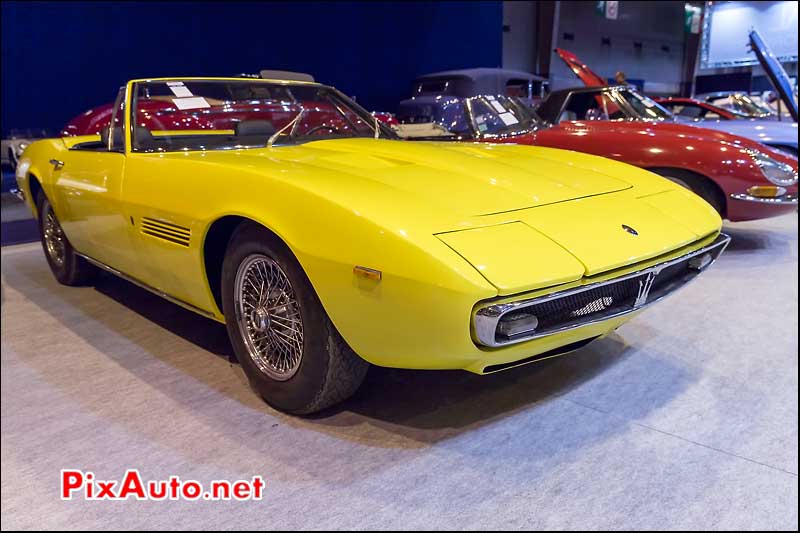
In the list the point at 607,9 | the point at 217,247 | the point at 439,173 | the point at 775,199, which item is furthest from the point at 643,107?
the point at 607,9

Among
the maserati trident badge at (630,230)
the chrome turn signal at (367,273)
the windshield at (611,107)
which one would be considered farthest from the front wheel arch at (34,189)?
the windshield at (611,107)

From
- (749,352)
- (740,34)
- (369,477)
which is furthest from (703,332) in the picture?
(740,34)

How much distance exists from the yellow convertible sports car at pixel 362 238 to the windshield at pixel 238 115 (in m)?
0.01

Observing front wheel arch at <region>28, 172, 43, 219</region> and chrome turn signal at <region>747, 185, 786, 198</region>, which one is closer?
front wheel arch at <region>28, 172, 43, 219</region>

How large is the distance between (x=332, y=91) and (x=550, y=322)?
6.61 feet

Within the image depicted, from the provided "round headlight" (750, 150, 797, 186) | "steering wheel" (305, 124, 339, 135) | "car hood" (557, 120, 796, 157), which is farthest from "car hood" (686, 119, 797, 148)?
"steering wheel" (305, 124, 339, 135)

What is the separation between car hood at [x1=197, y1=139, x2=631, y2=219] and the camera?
6.07ft

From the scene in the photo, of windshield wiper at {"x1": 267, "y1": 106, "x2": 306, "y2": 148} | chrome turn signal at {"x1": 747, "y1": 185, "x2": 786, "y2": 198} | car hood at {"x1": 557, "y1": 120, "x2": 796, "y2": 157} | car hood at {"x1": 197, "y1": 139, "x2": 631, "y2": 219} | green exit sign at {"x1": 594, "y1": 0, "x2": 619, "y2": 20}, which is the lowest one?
chrome turn signal at {"x1": 747, "y1": 185, "x2": 786, "y2": 198}

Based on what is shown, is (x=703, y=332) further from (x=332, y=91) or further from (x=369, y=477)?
(x=332, y=91)

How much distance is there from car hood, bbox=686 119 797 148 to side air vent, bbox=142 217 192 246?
16.8ft

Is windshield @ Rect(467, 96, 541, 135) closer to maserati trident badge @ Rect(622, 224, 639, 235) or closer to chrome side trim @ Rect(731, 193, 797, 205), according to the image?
chrome side trim @ Rect(731, 193, 797, 205)

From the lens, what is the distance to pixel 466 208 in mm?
1827

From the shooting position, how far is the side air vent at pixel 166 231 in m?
2.21

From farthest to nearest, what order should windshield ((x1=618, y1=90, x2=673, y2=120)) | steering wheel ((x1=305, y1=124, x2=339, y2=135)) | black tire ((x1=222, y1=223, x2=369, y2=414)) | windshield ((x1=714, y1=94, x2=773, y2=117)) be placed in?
windshield ((x1=714, y1=94, x2=773, y2=117)) < windshield ((x1=618, y1=90, x2=673, y2=120)) < steering wheel ((x1=305, y1=124, x2=339, y2=135)) < black tire ((x1=222, y1=223, x2=369, y2=414))
